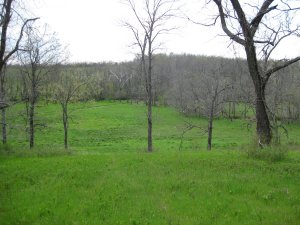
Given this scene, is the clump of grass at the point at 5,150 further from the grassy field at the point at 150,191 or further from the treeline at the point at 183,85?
the treeline at the point at 183,85

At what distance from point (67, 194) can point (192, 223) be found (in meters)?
3.71

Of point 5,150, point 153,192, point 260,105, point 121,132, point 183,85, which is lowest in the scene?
point 121,132

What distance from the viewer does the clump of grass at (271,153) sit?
12094 millimetres

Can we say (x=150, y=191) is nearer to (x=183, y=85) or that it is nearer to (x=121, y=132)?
(x=121, y=132)

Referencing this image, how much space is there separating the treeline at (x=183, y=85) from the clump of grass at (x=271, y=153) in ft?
36.7

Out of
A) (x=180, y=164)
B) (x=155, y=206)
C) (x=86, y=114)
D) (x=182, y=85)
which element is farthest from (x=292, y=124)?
(x=155, y=206)

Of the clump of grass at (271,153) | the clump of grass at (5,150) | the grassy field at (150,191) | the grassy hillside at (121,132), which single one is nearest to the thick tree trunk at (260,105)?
the clump of grass at (271,153)

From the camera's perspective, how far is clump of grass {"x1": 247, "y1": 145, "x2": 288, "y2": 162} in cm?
1209

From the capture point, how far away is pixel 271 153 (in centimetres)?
1206

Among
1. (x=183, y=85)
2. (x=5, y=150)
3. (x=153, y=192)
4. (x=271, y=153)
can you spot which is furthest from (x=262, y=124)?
(x=183, y=85)

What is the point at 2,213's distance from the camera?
7.83 metres

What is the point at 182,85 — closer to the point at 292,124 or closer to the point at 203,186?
the point at 292,124

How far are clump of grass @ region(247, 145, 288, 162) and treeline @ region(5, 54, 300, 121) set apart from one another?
11.2m

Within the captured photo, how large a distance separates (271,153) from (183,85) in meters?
65.1
